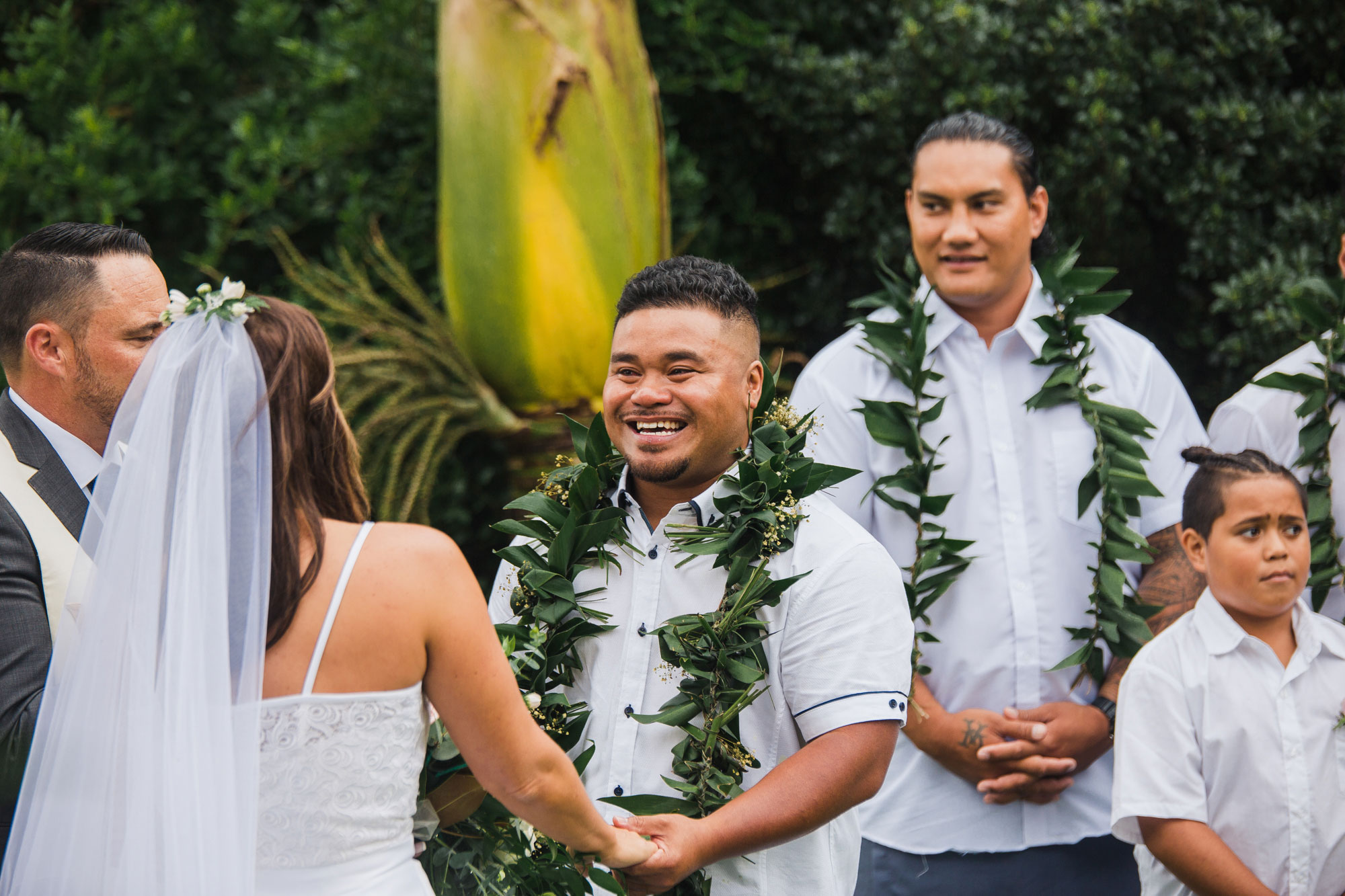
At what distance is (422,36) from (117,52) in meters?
1.17

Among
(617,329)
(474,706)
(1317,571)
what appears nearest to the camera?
(474,706)

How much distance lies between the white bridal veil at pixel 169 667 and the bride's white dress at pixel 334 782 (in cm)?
6

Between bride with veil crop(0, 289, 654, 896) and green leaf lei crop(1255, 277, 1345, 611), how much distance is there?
6.80ft

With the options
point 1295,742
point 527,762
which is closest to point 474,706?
point 527,762

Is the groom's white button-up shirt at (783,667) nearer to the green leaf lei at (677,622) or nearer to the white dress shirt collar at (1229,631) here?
the green leaf lei at (677,622)

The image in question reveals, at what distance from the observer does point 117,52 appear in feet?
15.6

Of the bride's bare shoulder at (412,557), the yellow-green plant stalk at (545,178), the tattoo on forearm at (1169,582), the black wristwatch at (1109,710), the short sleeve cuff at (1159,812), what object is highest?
the yellow-green plant stalk at (545,178)

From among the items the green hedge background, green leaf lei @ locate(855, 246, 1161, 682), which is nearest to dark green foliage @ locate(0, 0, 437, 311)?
the green hedge background

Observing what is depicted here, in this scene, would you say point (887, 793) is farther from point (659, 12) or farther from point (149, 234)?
→ point (149, 234)

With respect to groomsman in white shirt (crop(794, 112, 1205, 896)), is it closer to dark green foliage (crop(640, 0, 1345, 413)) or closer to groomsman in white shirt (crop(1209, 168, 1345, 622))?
groomsman in white shirt (crop(1209, 168, 1345, 622))

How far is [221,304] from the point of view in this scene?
193cm

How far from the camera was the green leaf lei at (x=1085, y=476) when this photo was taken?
9.70 feet

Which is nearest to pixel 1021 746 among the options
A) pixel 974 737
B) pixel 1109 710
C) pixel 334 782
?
pixel 974 737

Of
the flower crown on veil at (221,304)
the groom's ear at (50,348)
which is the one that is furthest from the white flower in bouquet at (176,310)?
the groom's ear at (50,348)
